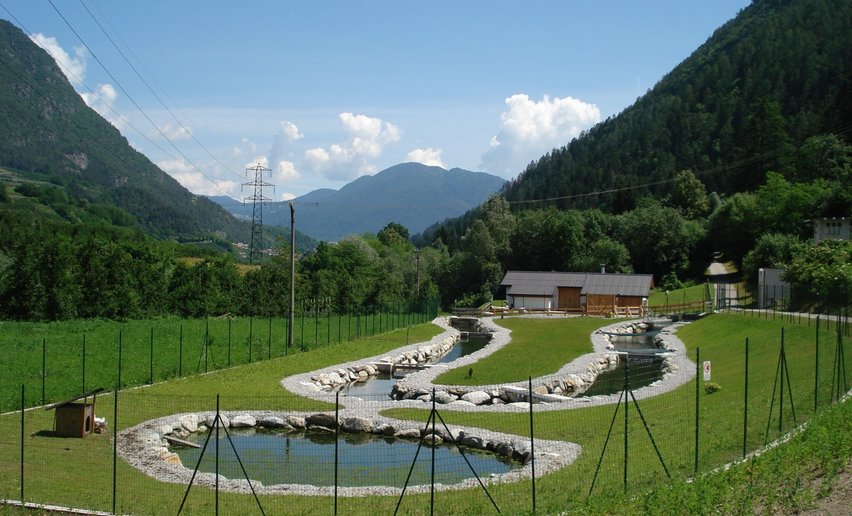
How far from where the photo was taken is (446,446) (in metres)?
22.9

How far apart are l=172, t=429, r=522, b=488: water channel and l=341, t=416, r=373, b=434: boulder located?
0.20 m

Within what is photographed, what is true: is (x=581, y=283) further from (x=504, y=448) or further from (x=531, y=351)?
(x=504, y=448)

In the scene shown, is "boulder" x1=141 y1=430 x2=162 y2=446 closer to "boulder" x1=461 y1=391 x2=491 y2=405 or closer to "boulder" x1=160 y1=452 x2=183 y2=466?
"boulder" x1=160 y1=452 x2=183 y2=466

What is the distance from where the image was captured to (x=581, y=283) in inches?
3280

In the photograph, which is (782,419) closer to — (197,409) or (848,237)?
(197,409)

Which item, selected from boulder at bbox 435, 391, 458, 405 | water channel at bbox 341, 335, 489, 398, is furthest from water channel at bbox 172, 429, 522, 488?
boulder at bbox 435, 391, 458, 405

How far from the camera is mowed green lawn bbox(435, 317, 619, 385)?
36188 mm

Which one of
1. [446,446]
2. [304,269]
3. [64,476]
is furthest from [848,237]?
[64,476]

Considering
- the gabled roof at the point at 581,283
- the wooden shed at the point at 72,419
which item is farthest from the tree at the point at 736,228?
the wooden shed at the point at 72,419

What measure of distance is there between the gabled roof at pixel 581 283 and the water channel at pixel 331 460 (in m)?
60.9

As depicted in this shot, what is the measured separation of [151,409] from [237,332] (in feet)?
69.3

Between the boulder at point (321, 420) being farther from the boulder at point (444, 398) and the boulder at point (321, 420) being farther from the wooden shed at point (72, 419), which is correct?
the wooden shed at point (72, 419)

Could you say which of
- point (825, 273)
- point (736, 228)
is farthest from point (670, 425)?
point (736, 228)

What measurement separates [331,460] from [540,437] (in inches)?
228
